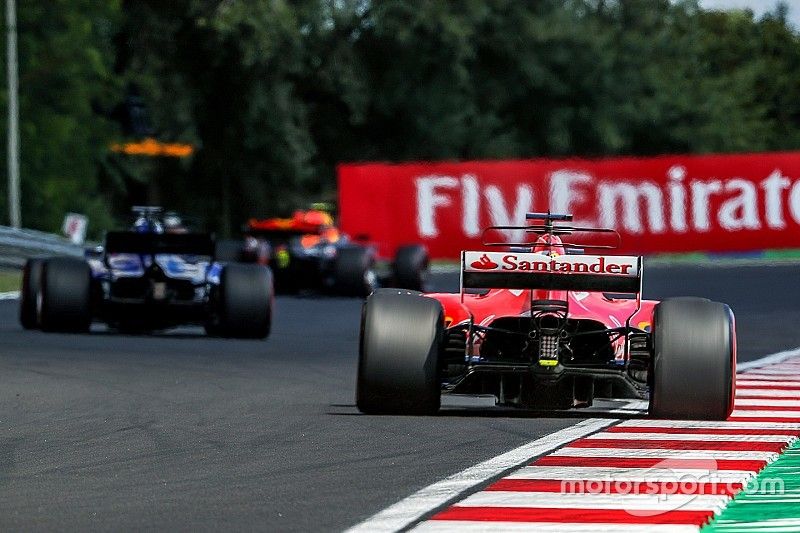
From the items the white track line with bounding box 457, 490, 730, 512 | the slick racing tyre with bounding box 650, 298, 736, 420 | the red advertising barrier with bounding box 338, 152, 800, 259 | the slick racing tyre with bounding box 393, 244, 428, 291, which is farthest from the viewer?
the red advertising barrier with bounding box 338, 152, 800, 259

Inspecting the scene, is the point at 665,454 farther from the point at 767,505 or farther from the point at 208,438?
the point at 208,438

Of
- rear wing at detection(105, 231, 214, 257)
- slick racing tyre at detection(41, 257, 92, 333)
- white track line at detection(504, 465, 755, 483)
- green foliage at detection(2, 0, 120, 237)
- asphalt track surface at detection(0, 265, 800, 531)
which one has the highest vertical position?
green foliage at detection(2, 0, 120, 237)

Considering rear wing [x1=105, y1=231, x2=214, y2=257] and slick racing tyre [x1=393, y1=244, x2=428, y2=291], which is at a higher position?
rear wing [x1=105, y1=231, x2=214, y2=257]

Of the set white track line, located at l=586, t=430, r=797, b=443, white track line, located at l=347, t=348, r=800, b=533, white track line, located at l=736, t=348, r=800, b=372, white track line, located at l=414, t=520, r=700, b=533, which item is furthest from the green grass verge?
white track line, located at l=414, t=520, r=700, b=533

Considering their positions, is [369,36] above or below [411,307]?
above

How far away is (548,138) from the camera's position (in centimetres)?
5900

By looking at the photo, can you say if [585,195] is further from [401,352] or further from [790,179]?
[401,352]

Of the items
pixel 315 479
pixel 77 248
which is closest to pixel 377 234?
pixel 77 248

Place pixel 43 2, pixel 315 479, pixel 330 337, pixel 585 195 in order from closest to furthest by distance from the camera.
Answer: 1. pixel 315 479
2. pixel 330 337
3. pixel 585 195
4. pixel 43 2

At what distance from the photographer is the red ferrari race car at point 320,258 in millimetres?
30406

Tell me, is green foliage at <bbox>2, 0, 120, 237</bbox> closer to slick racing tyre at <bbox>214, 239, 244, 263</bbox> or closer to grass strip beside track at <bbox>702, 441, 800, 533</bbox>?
slick racing tyre at <bbox>214, 239, 244, 263</bbox>

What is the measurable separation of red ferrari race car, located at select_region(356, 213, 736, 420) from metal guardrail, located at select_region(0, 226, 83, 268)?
62.0 feet

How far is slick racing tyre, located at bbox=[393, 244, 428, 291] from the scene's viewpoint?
30.7 metres

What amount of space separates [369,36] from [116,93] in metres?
7.33
